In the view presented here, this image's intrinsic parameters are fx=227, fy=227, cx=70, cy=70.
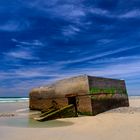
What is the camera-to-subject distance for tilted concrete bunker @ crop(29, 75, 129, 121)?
30.5 ft

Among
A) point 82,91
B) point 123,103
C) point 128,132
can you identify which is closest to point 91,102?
point 82,91

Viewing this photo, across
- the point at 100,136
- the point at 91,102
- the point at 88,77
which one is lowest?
the point at 100,136

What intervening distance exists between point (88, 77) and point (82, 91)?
0.65 metres

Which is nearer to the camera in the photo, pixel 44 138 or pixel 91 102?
pixel 44 138

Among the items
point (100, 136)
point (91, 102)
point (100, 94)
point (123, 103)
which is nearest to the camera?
point (100, 136)

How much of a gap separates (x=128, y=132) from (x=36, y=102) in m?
→ 10.2

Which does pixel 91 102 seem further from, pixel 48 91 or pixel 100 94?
pixel 48 91

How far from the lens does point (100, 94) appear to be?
9781 millimetres

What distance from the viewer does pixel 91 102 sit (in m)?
9.10

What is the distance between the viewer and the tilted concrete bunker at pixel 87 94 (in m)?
9.30

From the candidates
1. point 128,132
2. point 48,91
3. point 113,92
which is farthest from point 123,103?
point 128,132

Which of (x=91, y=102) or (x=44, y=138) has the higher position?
(x=91, y=102)

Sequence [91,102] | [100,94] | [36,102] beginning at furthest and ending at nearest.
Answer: [36,102], [100,94], [91,102]

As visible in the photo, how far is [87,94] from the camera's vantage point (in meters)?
9.25
